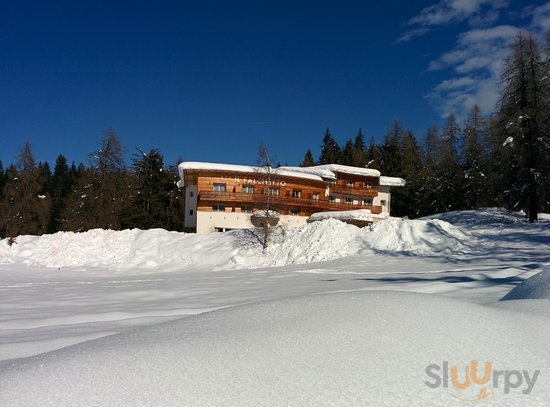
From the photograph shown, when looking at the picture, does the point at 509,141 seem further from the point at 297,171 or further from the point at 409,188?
the point at 409,188

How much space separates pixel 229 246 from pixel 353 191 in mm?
26638

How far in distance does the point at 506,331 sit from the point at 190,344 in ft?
8.54

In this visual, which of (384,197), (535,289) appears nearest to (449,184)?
(384,197)

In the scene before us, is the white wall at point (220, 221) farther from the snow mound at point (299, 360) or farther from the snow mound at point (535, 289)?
the snow mound at point (299, 360)

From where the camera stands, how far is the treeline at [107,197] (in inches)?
1572

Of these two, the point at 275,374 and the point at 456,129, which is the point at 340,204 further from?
the point at 275,374

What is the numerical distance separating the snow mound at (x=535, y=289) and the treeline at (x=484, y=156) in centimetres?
2622

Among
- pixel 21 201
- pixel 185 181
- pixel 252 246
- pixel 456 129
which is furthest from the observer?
pixel 456 129

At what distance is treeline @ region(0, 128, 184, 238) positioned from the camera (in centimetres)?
3994

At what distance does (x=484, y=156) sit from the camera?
3556 cm

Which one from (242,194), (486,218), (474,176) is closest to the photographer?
(486,218)

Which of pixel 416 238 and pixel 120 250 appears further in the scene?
pixel 120 250

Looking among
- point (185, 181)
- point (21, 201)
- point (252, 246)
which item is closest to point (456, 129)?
point (185, 181)

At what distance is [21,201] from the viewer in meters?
40.8
